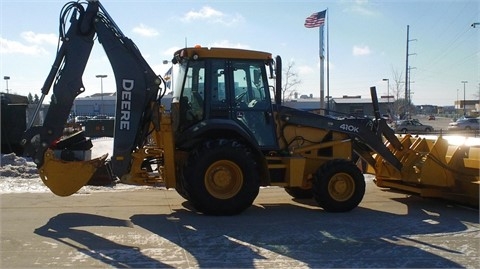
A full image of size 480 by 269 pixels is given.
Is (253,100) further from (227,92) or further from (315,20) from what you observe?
(315,20)

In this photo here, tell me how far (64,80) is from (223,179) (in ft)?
9.78

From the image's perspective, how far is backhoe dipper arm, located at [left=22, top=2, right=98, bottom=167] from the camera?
820cm

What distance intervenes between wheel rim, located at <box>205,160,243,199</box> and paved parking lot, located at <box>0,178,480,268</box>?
0.44 meters

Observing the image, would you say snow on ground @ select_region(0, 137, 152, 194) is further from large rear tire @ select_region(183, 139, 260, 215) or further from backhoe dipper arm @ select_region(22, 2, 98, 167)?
large rear tire @ select_region(183, 139, 260, 215)

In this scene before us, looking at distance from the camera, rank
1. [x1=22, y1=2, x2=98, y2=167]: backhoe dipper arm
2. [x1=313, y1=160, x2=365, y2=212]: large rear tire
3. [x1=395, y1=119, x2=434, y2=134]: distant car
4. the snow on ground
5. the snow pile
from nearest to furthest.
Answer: [x1=22, y1=2, x2=98, y2=167]: backhoe dipper arm
[x1=313, y1=160, x2=365, y2=212]: large rear tire
the snow on ground
the snow pile
[x1=395, y1=119, x2=434, y2=134]: distant car

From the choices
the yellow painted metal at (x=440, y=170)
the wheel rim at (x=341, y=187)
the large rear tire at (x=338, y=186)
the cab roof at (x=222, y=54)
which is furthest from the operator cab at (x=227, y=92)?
the yellow painted metal at (x=440, y=170)

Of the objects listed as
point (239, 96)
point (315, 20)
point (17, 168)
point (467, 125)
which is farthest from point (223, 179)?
point (467, 125)

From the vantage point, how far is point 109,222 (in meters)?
8.01

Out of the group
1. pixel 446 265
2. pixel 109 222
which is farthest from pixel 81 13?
pixel 446 265

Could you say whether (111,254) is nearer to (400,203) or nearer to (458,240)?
(458,240)

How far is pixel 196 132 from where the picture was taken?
334 inches

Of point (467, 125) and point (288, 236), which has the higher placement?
point (467, 125)

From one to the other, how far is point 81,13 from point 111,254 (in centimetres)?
413

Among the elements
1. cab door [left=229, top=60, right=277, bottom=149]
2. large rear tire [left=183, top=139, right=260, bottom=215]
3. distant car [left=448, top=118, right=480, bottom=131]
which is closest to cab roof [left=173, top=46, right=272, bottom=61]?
cab door [left=229, top=60, right=277, bottom=149]
